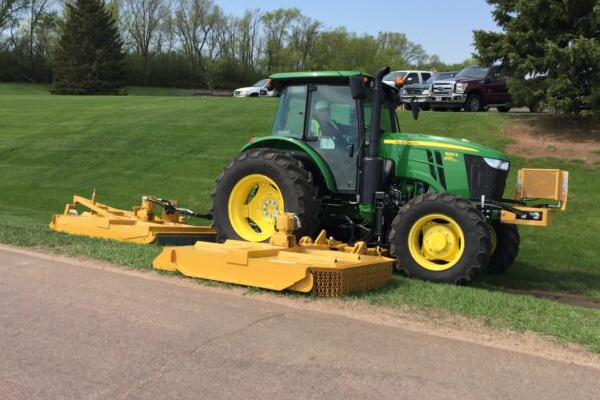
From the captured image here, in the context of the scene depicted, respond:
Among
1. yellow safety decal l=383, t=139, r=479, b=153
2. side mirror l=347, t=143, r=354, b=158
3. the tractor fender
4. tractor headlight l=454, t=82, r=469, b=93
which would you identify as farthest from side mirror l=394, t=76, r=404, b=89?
tractor headlight l=454, t=82, r=469, b=93

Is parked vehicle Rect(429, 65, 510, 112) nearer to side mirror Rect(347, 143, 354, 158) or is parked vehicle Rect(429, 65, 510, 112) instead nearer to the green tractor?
the green tractor

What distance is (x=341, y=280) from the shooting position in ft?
18.4

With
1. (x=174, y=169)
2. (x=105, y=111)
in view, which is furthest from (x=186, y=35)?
(x=174, y=169)

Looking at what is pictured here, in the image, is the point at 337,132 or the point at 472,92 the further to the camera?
the point at 472,92

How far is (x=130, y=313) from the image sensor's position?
5.12m

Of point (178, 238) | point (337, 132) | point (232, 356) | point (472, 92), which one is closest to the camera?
point (232, 356)

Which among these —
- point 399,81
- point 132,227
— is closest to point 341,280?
point 399,81

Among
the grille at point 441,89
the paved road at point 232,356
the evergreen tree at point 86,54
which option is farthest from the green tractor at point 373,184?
the evergreen tree at point 86,54

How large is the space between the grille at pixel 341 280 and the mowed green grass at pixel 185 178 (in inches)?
7.4

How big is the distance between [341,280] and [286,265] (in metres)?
0.55

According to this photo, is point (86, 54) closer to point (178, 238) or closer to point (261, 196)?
point (178, 238)

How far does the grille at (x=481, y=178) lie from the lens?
23.6ft

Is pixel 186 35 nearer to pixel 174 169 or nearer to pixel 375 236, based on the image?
pixel 174 169

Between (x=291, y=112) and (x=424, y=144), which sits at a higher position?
(x=291, y=112)
